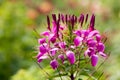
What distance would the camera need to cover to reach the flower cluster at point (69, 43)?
2500 mm

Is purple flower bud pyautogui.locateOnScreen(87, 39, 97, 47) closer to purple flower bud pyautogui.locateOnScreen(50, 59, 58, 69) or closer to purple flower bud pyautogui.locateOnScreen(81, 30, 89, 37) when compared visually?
purple flower bud pyautogui.locateOnScreen(81, 30, 89, 37)

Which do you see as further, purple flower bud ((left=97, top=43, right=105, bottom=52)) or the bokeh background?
the bokeh background

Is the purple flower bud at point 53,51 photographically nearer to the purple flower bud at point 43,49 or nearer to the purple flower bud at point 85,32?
the purple flower bud at point 43,49

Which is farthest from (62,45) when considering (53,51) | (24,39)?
(24,39)

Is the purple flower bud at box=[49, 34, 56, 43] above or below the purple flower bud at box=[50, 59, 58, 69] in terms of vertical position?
above

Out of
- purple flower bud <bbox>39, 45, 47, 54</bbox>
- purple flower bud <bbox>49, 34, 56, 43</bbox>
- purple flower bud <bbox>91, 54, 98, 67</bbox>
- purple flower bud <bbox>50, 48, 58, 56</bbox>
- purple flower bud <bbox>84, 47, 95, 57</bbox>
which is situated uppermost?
purple flower bud <bbox>49, 34, 56, 43</bbox>

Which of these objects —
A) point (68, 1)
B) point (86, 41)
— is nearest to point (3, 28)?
point (68, 1)

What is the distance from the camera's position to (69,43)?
2576 mm

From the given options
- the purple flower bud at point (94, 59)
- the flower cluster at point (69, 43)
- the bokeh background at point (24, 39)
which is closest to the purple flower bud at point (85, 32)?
the flower cluster at point (69, 43)

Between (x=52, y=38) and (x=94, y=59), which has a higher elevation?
(x=52, y=38)

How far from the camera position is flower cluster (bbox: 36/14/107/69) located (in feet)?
8.20

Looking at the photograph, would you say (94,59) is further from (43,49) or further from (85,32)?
(43,49)

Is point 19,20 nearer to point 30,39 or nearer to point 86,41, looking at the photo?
point 30,39

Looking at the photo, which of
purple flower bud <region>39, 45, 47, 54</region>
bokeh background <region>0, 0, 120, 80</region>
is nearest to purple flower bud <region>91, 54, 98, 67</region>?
purple flower bud <region>39, 45, 47, 54</region>
